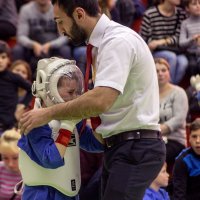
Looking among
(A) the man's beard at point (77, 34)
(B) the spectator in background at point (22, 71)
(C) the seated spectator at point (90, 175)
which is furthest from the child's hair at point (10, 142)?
(A) the man's beard at point (77, 34)

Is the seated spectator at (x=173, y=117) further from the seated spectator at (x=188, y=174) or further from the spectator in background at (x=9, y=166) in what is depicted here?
the spectator in background at (x=9, y=166)

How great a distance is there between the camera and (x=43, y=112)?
107 inches

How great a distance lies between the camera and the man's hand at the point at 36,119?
8.87ft

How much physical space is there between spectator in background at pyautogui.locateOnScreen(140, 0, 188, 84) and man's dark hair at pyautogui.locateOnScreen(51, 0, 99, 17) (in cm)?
332

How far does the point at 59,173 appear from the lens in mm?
3049

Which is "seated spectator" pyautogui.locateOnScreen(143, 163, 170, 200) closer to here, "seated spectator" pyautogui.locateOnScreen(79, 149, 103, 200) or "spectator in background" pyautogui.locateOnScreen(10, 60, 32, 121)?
"seated spectator" pyautogui.locateOnScreen(79, 149, 103, 200)

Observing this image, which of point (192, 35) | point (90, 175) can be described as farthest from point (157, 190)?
point (192, 35)

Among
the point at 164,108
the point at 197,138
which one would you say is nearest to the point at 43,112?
the point at 197,138

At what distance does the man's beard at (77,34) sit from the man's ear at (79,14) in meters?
0.02

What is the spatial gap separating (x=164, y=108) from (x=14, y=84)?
1.29 meters

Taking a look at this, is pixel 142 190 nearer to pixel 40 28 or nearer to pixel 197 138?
pixel 197 138

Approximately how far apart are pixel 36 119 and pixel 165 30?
11.9 ft

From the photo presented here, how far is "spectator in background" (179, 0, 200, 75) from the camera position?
19.7 feet

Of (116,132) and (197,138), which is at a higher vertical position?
(116,132)
